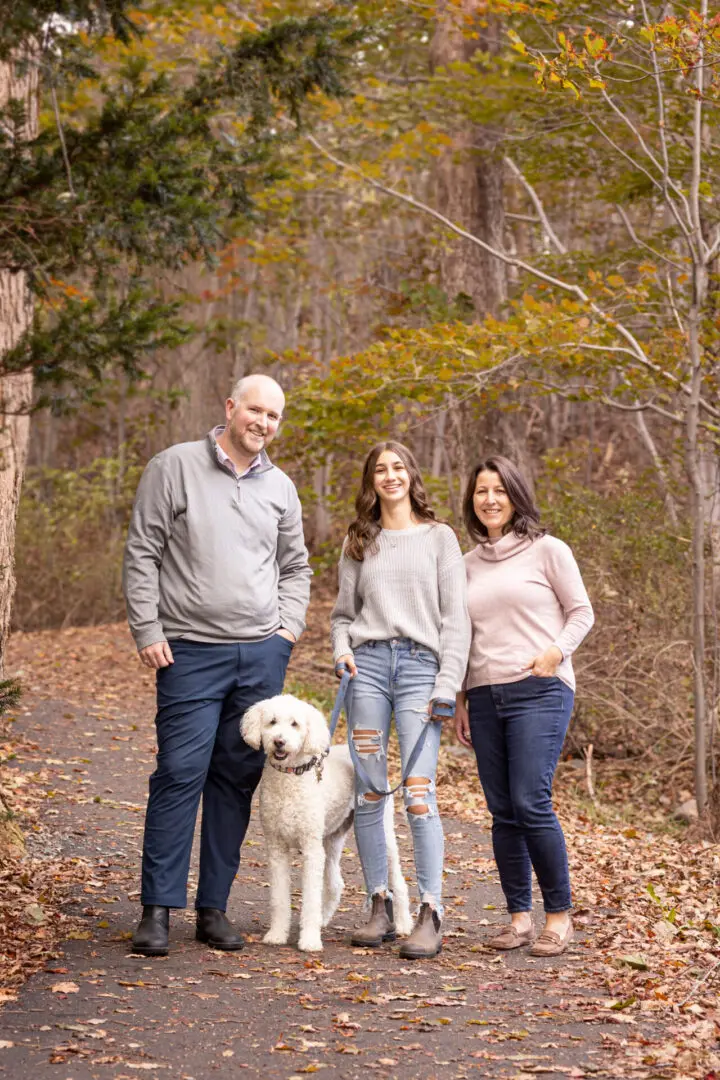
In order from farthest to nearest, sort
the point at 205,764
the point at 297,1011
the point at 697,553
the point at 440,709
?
the point at 697,553
the point at 205,764
the point at 440,709
the point at 297,1011

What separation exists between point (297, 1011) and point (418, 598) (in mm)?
1692

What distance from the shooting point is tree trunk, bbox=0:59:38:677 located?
23.7 feet

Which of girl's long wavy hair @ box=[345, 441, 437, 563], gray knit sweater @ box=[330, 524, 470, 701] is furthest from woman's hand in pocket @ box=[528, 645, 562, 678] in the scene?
girl's long wavy hair @ box=[345, 441, 437, 563]

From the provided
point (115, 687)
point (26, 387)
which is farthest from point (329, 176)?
point (26, 387)

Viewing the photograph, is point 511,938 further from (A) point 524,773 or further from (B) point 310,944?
(B) point 310,944

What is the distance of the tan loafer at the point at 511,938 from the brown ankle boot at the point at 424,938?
12.6 inches

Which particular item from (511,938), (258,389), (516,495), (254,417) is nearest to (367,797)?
(511,938)

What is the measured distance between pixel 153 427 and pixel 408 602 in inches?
670

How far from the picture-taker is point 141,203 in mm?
6520

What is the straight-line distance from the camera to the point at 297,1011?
167 inches

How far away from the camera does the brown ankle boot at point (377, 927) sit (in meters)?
5.02

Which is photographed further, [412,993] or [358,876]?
[358,876]

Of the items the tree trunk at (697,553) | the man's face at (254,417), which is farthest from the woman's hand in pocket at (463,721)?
the tree trunk at (697,553)

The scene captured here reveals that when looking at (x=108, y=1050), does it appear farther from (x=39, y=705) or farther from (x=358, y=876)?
(x=39, y=705)
